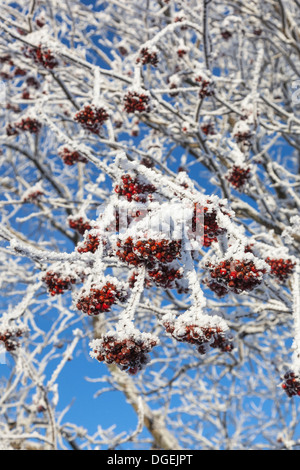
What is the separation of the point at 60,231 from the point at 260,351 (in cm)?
451

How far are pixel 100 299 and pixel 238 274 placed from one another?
543 millimetres

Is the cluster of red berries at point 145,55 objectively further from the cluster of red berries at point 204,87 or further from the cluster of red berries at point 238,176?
the cluster of red berries at point 238,176

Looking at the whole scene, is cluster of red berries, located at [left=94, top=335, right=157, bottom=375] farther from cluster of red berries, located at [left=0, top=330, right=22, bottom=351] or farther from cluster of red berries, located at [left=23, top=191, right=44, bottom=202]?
cluster of red berries, located at [left=23, top=191, right=44, bottom=202]

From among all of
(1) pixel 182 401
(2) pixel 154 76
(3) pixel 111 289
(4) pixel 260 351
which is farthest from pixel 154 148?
(1) pixel 182 401

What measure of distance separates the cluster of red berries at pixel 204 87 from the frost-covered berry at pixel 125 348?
2473 mm

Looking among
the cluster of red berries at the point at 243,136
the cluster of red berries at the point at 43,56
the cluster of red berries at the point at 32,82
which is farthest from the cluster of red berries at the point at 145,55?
the cluster of red berries at the point at 32,82

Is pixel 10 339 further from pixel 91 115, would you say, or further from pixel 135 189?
pixel 91 115

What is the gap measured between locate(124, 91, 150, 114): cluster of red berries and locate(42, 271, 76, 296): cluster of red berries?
1.27 metres

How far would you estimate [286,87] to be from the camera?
220 inches

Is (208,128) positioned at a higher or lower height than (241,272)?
higher

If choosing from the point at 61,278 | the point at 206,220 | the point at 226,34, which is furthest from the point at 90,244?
the point at 226,34

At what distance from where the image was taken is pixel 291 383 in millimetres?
1931

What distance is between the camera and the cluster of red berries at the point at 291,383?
1.87 meters

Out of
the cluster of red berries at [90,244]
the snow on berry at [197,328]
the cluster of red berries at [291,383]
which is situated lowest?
the cluster of red berries at [291,383]
